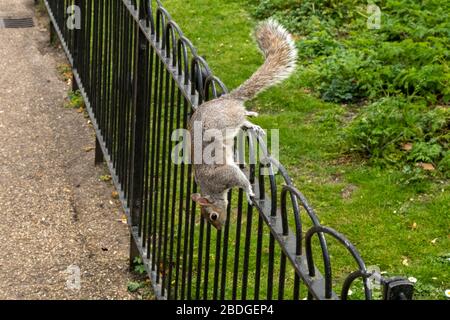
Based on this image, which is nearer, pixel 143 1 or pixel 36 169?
pixel 143 1

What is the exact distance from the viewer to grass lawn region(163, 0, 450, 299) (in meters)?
5.05

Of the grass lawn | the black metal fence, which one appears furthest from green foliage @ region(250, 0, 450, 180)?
the black metal fence

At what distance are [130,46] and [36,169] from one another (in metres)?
1.51

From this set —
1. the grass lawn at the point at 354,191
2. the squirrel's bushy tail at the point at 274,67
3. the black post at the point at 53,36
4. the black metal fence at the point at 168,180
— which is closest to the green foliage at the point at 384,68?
the grass lawn at the point at 354,191

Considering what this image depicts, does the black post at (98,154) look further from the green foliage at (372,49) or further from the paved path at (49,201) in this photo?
the green foliage at (372,49)

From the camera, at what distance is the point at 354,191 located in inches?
226

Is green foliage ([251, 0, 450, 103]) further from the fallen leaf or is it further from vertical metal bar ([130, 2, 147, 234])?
vertical metal bar ([130, 2, 147, 234])

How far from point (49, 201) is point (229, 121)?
8.16ft

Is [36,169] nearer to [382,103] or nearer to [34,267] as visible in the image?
[34,267]

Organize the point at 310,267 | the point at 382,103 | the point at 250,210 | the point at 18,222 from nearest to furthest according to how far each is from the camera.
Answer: the point at 310,267 < the point at 250,210 < the point at 18,222 < the point at 382,103

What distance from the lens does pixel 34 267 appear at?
5.21m

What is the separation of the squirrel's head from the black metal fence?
33 millimetres

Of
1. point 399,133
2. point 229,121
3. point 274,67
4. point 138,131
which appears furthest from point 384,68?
point 229,121

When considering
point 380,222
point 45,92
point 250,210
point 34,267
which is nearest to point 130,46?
point 34,267
